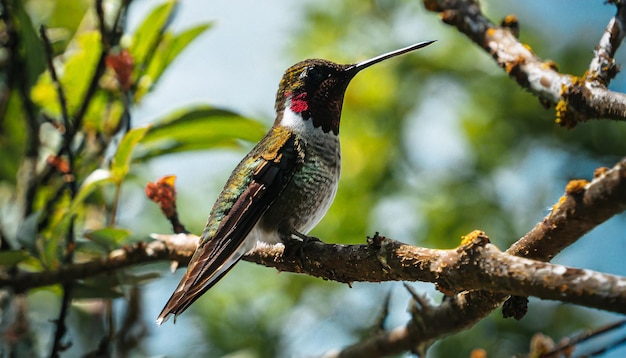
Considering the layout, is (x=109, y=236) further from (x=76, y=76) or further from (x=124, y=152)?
(x=76, y=76)

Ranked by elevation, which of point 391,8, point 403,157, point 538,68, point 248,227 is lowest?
point 248,227

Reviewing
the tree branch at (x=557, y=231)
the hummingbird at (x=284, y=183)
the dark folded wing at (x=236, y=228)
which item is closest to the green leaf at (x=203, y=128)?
the hummingbird at (x=284, y=183)

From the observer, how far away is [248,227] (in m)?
2.97

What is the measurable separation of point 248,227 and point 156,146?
3.79 ft

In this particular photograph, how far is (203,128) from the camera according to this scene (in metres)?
3.76

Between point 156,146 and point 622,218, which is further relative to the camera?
point 622,218

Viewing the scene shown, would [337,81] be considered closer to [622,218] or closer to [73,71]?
[73,71]

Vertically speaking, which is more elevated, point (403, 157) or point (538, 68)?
point (538, 68)

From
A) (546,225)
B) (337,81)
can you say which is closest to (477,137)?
(337,81)

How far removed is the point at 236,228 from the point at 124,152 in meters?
0.72

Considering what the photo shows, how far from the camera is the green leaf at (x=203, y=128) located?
370 cm

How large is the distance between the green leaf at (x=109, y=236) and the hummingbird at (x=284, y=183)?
357mm

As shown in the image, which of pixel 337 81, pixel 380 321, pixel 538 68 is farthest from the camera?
pixel 337 81

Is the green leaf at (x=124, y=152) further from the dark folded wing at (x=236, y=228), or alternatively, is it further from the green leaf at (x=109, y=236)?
the dark folded wing at (x=236, y=228)
